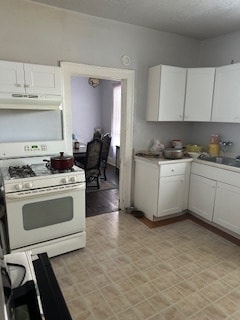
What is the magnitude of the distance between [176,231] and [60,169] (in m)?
1.70

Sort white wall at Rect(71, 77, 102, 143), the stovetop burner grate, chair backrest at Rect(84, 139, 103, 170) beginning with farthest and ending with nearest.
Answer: white wall at Rect(71, 77, 102, 143)
chair backrest at Rect(84, 139, 103, 170)
the stovetop burner grate

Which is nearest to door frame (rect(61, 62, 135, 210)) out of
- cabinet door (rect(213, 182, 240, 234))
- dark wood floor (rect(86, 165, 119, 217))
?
dark wood floor (rect(86, 165, 119, 217))

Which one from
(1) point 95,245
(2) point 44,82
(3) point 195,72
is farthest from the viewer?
(3) point 195,72

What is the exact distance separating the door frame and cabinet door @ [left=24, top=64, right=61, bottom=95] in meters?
0.24

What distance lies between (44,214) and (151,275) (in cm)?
116

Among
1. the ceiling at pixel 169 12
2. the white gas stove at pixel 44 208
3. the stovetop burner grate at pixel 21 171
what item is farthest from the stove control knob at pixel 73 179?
the ceiling at pixel 169 12

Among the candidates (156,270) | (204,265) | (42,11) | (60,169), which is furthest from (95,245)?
(42,11)

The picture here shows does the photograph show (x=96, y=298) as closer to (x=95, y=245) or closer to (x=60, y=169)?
(x=95, y=245)

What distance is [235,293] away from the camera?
1.89 m

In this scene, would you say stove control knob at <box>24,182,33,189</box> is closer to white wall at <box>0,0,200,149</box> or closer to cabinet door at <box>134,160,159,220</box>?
white wall at <box>0,0,200,149</box>

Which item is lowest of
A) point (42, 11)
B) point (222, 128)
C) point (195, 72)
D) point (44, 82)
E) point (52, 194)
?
point (52, 194)

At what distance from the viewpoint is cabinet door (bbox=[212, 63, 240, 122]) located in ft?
9.25

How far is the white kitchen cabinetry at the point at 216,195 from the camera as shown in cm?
266

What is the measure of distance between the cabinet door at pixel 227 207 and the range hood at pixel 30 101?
2184mm
